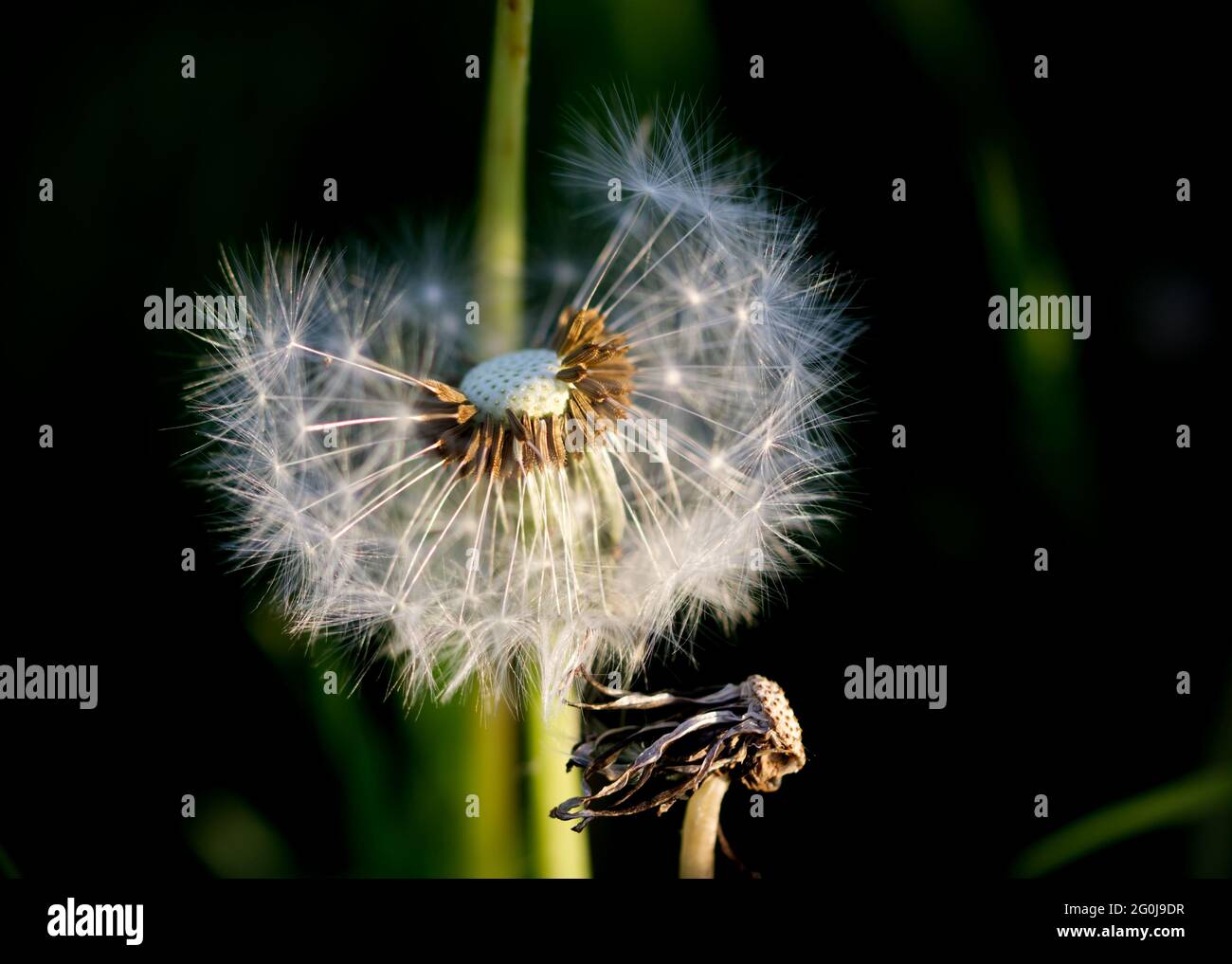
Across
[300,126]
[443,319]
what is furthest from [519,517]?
[300,126]

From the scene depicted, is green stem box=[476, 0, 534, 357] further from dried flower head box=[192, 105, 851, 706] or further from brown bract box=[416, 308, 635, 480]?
brown bract box=[416, 308, 635, 480]

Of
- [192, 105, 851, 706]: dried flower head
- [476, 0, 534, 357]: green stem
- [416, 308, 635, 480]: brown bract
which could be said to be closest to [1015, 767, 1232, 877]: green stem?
[192, 105, 851, 706]: dried flower head

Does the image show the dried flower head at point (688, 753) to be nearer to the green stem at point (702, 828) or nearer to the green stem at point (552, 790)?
the green stem at point (702, 828)

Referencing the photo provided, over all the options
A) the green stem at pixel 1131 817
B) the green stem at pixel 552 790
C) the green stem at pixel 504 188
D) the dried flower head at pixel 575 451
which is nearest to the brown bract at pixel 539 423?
the dried flower head at pixel 575 451

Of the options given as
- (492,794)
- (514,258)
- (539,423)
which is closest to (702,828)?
(492,794)

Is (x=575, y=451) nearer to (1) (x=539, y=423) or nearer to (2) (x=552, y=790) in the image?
(1) (x=539, y=423)

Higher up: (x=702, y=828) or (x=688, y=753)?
(x=688, y=753)
